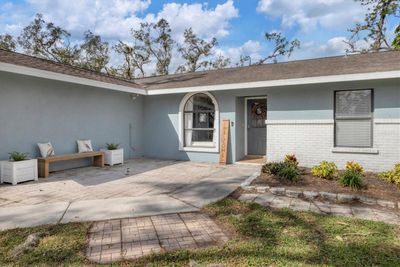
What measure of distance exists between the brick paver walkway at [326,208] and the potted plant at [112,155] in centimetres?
505

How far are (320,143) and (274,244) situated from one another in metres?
5.48

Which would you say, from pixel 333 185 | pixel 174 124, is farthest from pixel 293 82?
pixel 174 124

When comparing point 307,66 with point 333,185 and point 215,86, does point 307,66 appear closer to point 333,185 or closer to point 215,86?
point 215,86

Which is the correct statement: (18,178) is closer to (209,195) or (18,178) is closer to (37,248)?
(37,248)

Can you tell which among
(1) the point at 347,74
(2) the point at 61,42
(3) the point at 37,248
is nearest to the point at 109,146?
(3) the point at 37,248

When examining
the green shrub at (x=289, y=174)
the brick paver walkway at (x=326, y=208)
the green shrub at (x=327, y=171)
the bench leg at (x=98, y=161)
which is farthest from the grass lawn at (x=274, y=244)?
the bench leg at (x=98, y=161)

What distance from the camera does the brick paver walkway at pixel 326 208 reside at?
405cm

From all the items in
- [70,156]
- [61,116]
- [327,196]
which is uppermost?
[61,116]

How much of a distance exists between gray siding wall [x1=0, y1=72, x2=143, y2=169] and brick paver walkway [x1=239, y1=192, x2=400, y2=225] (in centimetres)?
571

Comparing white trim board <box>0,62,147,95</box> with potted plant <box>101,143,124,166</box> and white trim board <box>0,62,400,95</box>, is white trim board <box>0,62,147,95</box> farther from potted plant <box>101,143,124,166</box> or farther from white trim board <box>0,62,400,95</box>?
potted plant <box>101,143,124,166</box>

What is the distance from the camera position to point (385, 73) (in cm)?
657

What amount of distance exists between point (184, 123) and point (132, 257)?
745 centimetres

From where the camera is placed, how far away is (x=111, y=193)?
5.29 metres

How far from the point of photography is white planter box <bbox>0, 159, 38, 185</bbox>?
6.07 meters
